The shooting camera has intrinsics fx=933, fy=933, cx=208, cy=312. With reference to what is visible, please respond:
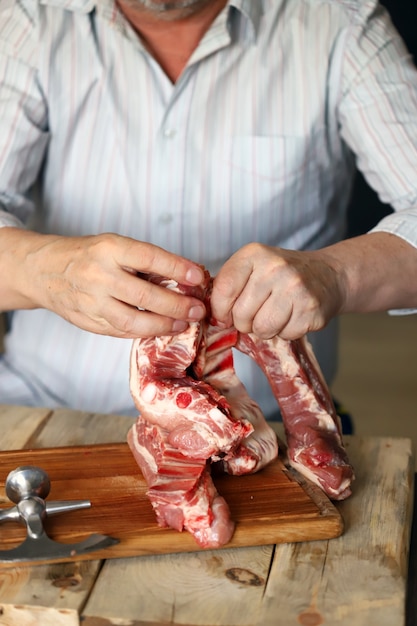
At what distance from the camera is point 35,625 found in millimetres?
1264

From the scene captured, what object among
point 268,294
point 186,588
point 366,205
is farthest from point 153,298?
point 366,205

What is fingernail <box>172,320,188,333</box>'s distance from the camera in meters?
1.48

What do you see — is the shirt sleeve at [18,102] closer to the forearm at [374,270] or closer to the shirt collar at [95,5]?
the shirt collar at [95,5]

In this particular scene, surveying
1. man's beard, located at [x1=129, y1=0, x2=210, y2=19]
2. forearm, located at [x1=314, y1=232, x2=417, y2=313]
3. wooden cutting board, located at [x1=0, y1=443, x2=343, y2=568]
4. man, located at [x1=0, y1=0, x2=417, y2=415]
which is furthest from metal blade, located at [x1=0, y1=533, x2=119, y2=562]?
man's beard, located at [x1=129, y1=0, x2=210, y2=19]

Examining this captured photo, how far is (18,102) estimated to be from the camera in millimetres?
2018

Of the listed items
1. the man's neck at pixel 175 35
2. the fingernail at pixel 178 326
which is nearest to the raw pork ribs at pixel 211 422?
the fingernail at pixel 178 326

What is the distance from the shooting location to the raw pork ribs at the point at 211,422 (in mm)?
1409

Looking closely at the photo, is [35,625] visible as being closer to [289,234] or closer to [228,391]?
[228,391]

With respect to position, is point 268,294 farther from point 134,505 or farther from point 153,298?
point 134,505

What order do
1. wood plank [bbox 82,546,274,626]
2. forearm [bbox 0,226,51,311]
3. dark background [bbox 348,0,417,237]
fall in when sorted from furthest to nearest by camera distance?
dark background [bbox 348,0,417,237], forearm [bbox 0,226,51,311], wood plank [bbox 82,546,274,626]

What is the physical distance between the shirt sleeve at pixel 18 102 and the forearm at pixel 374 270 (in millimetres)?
719

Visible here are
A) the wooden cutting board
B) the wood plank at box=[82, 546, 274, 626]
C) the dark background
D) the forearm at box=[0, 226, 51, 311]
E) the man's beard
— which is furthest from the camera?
the dark background

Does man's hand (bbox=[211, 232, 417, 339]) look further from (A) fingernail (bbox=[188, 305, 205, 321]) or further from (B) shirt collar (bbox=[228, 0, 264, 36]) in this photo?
(B) shirt collar (bbox=[228, 0, 264, 36])

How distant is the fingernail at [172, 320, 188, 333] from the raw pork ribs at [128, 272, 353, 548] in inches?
0.8
